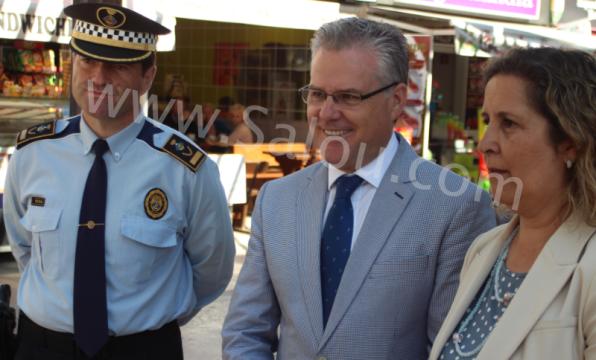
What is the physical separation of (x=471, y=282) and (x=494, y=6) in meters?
10.1

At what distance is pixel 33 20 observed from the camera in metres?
7.54

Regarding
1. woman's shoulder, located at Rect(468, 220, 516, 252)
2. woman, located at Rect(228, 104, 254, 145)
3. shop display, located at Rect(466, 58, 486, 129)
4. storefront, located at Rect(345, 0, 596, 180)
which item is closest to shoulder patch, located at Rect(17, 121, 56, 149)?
woman's shoulder, located at Rect(468, 220, 516, 252)

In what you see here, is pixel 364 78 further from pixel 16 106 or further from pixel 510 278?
pixel 16 106

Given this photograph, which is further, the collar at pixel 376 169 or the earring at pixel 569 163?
the collar at pixel 376 169

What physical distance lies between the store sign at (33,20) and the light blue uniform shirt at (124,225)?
16.0 ft

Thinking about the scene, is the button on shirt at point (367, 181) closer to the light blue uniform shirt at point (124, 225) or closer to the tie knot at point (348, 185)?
the tie knot at point (348, 185)

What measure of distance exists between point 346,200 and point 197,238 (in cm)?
81

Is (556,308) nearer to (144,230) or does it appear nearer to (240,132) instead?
(144,230)

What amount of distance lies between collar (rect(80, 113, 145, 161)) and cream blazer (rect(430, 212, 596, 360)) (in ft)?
4.86

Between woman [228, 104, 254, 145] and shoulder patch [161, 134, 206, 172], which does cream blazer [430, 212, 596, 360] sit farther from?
woman [228, 104, 254, 145]

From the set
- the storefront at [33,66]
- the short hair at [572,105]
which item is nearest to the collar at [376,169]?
the short hair at [572,105]

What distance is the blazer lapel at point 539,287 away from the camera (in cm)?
167

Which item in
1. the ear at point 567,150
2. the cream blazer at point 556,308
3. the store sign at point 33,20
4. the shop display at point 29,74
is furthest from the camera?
the shop display at point 29,74

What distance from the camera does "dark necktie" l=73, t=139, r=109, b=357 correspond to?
2.56m
